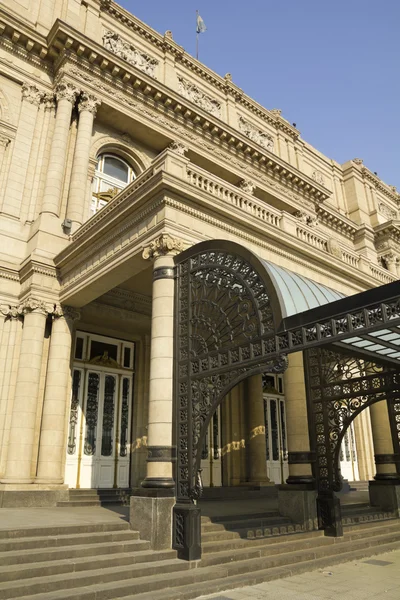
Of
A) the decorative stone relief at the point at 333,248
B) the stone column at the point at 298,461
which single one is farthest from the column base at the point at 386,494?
the decorative stone relief at the point at 333,248

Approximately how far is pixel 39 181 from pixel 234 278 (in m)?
10.1

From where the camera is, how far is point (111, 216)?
36.1ft

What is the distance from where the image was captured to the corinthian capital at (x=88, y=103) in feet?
54.9

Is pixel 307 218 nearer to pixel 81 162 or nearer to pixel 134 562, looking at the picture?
pixel 81 162

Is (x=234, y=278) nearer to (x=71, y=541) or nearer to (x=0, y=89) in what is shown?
(x=71, y=541)

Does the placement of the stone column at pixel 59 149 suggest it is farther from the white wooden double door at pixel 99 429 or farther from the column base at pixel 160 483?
the column base at pixel 160 483

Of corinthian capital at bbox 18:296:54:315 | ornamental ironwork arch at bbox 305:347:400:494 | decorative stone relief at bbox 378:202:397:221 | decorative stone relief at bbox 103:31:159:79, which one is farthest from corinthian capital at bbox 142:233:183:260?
decorative stone relief at bbox 378:202:397:221

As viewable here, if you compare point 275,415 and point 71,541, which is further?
point 275,415

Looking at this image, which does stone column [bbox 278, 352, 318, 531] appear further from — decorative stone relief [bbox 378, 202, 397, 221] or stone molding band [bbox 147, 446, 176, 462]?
decorative stone relief [bbox 378, 202, 397, 221]

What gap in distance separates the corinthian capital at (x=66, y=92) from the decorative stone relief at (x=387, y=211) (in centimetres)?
2379

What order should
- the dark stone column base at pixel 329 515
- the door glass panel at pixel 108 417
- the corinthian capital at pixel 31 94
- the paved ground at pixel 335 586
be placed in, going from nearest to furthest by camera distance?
the paved ground at pixel 335 586
the dark stone column base at pixel 329 515
the door glass panel at pixel 108 417
the corinthian capital at pixel 31 94

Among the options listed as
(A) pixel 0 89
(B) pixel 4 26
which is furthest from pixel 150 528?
(B) pixel 4 26

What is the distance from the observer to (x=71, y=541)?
7.23 meters

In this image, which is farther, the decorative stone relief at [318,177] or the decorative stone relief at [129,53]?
the decorative stone relief at [318,177]
